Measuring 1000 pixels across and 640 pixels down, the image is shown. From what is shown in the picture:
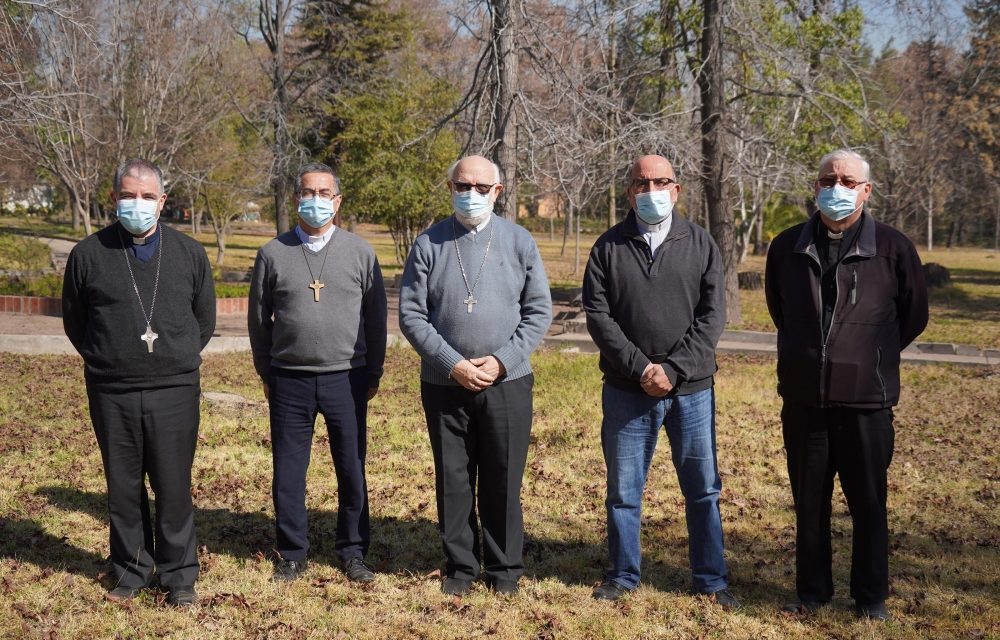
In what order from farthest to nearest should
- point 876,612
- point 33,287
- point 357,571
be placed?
1. point 33,287
2. point 357,571
3. point 876,612

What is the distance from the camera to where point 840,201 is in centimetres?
447

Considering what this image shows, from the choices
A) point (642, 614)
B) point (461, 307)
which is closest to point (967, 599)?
point (642, 614)

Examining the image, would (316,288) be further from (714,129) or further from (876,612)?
(714,129)

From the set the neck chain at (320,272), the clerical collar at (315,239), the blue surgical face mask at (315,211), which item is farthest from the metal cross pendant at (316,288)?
the blue surgical face mask at (315,211)

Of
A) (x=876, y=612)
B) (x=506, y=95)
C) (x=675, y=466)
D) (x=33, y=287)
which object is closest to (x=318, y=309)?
(x=675, y=466)

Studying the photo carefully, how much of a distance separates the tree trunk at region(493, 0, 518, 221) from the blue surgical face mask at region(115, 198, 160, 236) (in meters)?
8.37

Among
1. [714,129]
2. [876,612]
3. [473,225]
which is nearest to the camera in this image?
[876,612]

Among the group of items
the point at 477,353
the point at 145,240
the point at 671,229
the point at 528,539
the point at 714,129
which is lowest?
the point at 528,539

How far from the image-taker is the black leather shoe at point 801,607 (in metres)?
4.62

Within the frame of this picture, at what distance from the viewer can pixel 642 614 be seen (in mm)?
4656

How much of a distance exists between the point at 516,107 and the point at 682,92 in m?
5.71

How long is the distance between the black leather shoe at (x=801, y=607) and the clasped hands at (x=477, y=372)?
1817 millimetres

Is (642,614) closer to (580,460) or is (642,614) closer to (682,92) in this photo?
(580,460)

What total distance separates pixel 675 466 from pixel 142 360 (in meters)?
2.68
